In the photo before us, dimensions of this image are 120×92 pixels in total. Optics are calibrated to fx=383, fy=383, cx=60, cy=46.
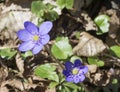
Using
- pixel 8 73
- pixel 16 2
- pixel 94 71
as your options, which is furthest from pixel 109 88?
pixel 16 2

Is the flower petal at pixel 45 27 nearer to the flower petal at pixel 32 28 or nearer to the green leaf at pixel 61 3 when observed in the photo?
the flower petal at pixel 32 28

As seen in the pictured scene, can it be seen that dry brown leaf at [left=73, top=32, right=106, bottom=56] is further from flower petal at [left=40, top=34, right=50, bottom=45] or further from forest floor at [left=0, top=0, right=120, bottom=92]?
flower petal at [left=40, top=34, right=50, bottom=45]

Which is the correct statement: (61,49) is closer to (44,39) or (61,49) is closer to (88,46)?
(88,46)

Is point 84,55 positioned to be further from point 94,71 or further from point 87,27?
point 87,27

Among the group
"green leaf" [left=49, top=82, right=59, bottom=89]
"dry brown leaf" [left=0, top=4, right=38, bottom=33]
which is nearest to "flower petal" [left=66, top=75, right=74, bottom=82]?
"green leaf" [left=49, top=82, right=59, bottom=89]

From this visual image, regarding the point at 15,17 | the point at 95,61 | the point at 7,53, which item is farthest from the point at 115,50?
the point at 15,17
